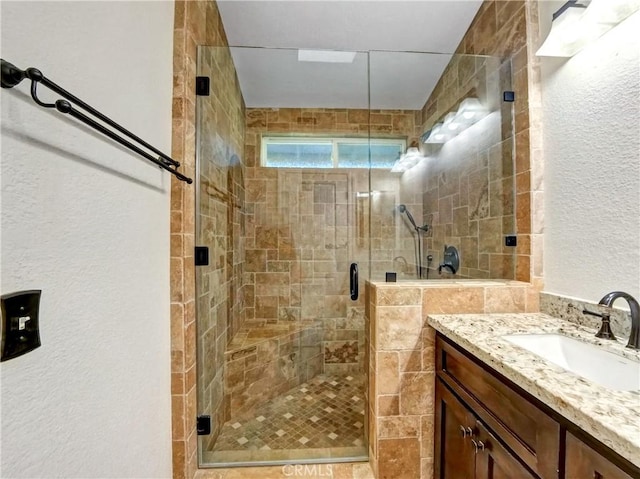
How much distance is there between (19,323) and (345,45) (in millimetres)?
2527

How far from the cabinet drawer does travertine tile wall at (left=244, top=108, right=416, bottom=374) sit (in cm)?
119

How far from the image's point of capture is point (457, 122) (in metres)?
2.15

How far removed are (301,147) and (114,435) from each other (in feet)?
7.87

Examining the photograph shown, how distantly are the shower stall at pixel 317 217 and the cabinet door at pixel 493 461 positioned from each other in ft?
2.56

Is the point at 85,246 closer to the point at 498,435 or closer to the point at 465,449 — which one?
the point at 498,435

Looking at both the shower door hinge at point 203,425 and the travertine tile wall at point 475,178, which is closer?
the shower door hinge at point 203,425

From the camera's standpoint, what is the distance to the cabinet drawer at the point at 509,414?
76 cm

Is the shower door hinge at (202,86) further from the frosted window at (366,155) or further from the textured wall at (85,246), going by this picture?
the frosted window at (366,155)

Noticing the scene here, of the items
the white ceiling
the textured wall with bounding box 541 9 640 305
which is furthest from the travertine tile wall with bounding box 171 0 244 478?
the textured wall with bounding box 541 9 640 305

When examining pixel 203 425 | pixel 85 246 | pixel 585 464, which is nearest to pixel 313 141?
pixel 85 246

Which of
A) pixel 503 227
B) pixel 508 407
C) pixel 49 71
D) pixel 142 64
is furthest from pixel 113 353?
pixel 503 227

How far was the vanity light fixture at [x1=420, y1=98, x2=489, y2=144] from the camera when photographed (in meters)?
1.97

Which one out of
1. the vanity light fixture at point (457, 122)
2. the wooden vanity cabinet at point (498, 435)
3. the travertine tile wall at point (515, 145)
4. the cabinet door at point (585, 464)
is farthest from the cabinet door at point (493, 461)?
the vanity light fixture at point (457, 122)

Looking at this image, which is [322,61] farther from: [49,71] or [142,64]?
[49,71]
